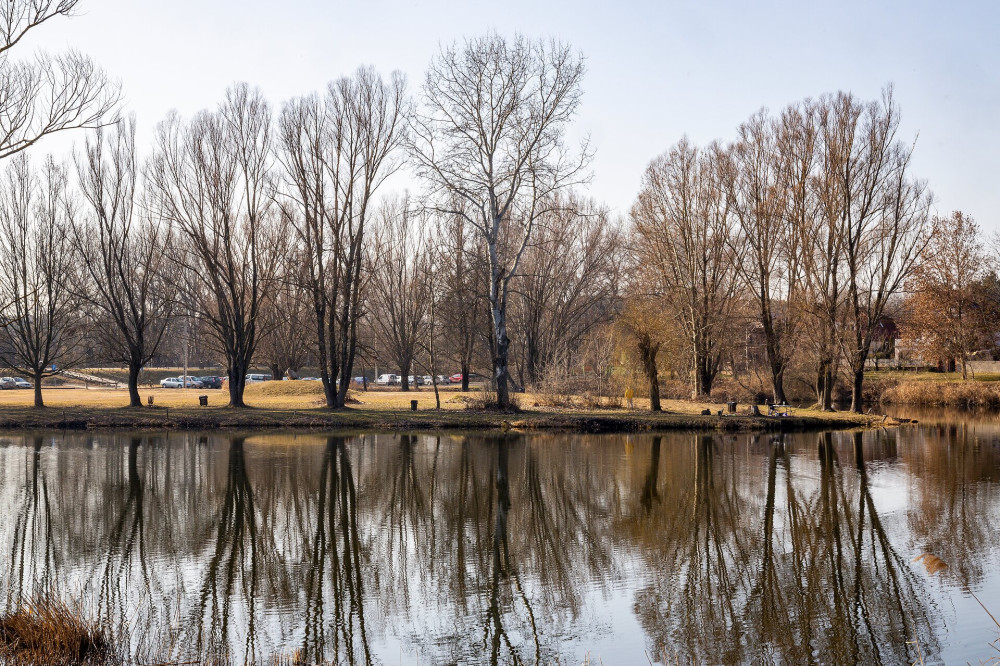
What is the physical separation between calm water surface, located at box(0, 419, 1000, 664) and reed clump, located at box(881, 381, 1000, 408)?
24.5 m

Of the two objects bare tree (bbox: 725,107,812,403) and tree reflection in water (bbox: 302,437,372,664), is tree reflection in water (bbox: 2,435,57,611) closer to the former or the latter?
tree reflection in water (bbox: 302,437,372,664)

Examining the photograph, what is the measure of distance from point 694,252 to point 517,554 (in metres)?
32.1

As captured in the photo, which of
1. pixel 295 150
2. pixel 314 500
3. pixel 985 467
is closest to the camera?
pixel 314 500

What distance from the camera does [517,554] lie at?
42.2ft

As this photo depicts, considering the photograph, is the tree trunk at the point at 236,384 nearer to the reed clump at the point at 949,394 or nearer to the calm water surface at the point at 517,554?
the calm water surface at the point at 517,554

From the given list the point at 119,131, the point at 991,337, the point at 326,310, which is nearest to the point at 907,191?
the point at 991,337

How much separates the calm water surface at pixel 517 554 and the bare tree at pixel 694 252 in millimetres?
19344

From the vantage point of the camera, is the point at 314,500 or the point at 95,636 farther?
the point at 314,500

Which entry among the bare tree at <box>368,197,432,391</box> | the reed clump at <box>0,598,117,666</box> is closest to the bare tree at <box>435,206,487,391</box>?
the bare tree at <box>368,197,432,391</box>

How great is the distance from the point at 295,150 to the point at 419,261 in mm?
20951

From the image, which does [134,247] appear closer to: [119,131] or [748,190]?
[119,131]

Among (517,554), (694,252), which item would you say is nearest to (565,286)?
(694,252)

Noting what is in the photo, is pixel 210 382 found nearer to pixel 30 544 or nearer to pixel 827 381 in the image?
pixel 827 381

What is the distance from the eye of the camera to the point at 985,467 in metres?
21.6
